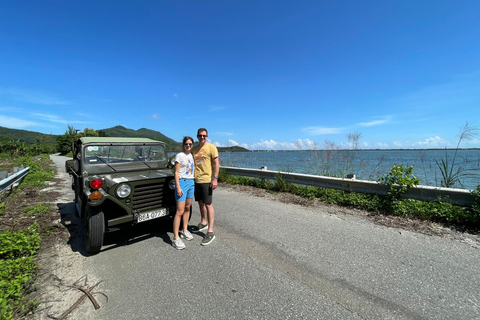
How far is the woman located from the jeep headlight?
766 millimetres

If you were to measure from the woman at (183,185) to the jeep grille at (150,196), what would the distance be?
16.4 inches

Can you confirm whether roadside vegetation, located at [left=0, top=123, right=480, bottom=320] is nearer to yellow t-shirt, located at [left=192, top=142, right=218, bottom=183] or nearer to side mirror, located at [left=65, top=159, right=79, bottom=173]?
side mirror, located at [left=65, top=159, right=79, bottom=173]

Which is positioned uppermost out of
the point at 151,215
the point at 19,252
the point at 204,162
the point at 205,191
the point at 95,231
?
the point at 204,162

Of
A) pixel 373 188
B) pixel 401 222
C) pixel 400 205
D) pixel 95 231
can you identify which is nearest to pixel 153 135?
pixel 95 231

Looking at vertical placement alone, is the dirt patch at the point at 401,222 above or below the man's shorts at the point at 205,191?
below

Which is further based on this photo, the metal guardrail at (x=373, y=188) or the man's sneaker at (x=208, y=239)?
the metal guardrail at (x=373, y=188)

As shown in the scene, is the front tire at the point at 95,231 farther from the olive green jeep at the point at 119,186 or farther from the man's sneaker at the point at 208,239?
the man's sneaker at the point at 208,239

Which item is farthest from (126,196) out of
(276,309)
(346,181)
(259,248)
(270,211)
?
(346,181)

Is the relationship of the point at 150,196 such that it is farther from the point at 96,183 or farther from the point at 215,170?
the point at 215,170

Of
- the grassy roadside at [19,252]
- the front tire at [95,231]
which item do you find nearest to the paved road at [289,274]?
the front tire at [95,231]

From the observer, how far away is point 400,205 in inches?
187

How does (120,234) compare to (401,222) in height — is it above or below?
below

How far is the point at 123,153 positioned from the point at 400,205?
6161 millimetres

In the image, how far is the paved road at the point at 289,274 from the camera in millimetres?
2207
